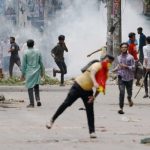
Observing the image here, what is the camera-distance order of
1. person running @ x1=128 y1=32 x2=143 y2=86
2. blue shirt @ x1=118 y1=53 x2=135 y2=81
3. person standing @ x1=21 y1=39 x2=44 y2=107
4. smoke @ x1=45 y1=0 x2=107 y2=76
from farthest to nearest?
smoke @ x1=45 y1=0 x2=107 y2=76 → person running @ x1=128 y1=32 x2=143 y2=86 → person standing @ x1=21 y1=39 x2=44 y2=107 → blue shirt @ x1=118 y1=53 x2=135 y2=81

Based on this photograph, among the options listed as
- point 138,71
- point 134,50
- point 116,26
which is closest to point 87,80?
point 134,50

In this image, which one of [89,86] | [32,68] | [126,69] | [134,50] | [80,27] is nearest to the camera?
[89,86]

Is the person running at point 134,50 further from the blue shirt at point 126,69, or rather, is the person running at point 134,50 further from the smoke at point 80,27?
the smoke at point 80,27

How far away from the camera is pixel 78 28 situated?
1503 inches

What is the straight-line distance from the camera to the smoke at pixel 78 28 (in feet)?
120

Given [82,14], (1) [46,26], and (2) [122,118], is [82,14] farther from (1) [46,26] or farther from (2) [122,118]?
(2) [122,118]

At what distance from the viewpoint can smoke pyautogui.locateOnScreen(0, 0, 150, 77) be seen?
36569mm

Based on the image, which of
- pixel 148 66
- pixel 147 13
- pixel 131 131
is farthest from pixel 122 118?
pixel 147 13

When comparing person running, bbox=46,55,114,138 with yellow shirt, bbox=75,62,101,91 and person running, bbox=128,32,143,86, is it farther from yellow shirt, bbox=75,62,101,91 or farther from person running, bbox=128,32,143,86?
person running, bbox=128,32,143,86

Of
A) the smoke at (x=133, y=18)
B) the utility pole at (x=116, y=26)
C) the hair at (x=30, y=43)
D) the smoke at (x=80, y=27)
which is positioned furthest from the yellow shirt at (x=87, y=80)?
the smoke at (x=133, y=18)

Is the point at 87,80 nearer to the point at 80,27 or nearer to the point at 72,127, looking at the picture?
the point at 72,127

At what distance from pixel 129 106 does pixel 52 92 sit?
501 centimetres

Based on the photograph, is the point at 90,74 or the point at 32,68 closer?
the point at 90,74

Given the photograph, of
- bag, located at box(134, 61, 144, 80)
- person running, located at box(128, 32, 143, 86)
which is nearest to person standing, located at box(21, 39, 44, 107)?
person running, located at box(128, 32, 143, 86)
